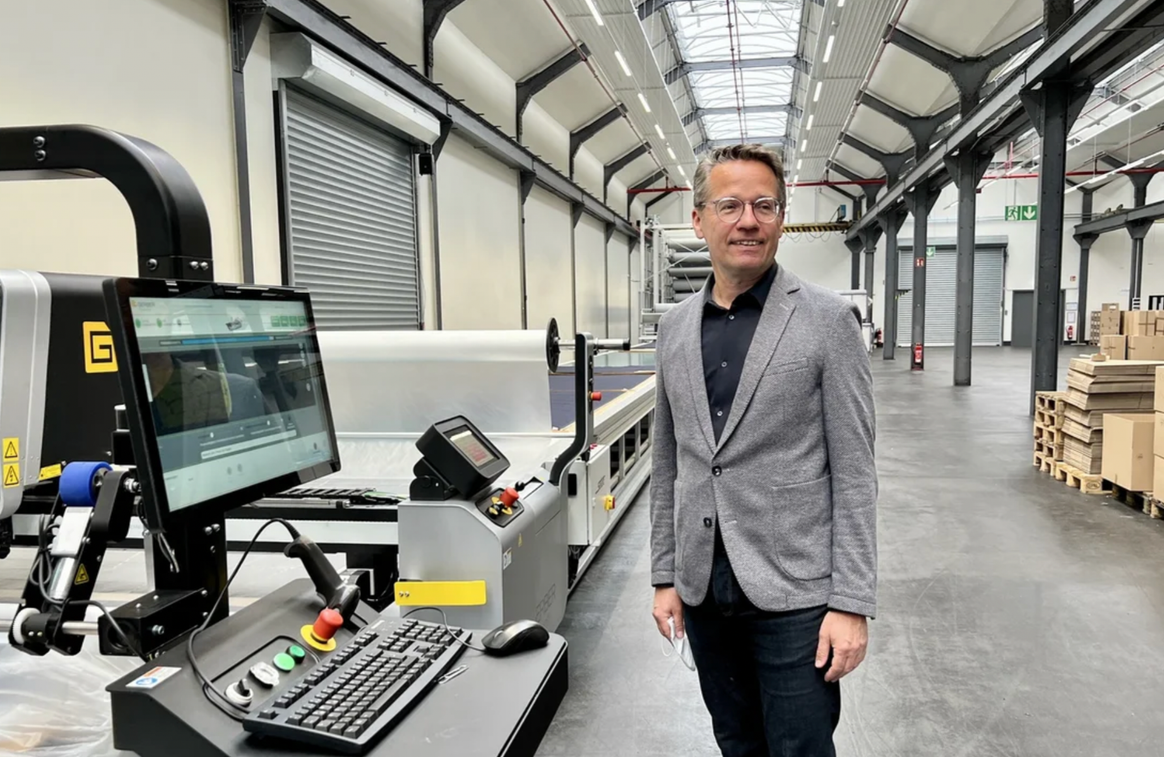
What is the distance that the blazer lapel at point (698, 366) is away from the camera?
1350 millimetres

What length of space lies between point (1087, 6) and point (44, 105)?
7.13m

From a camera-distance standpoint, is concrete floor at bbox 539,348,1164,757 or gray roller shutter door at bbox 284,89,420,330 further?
gray roller shutter door at bbox 284,89,420,330

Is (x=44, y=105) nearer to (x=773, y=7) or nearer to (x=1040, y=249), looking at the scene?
(x=1040, y=249)

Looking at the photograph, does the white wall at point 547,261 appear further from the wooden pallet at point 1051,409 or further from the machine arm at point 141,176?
the machine arm at point 141,176

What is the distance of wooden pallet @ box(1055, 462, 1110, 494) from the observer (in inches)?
204

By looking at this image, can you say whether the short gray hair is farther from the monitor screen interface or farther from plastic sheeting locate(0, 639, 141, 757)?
plastic sheeting locate(0, 639, 141, 757)

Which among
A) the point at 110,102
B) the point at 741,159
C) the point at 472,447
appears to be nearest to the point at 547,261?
the point at 110,102

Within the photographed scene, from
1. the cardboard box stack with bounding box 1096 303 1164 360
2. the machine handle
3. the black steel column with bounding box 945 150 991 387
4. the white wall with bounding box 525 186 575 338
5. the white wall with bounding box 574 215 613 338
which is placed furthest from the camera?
the white wall with bounding box 574 215 613 338

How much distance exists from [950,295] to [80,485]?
23.9m

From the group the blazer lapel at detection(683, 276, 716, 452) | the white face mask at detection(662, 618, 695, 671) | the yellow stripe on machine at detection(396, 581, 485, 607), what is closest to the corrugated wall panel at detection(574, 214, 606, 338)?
the yellow stripe on machine at detection(396, 581, 485, 607)

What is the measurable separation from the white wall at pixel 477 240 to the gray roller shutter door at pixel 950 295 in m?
15.0

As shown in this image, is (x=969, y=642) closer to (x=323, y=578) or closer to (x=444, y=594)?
(x=444, y=594)

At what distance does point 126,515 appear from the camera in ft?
3.40

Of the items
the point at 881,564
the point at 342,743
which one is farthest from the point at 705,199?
the point at 881,564
